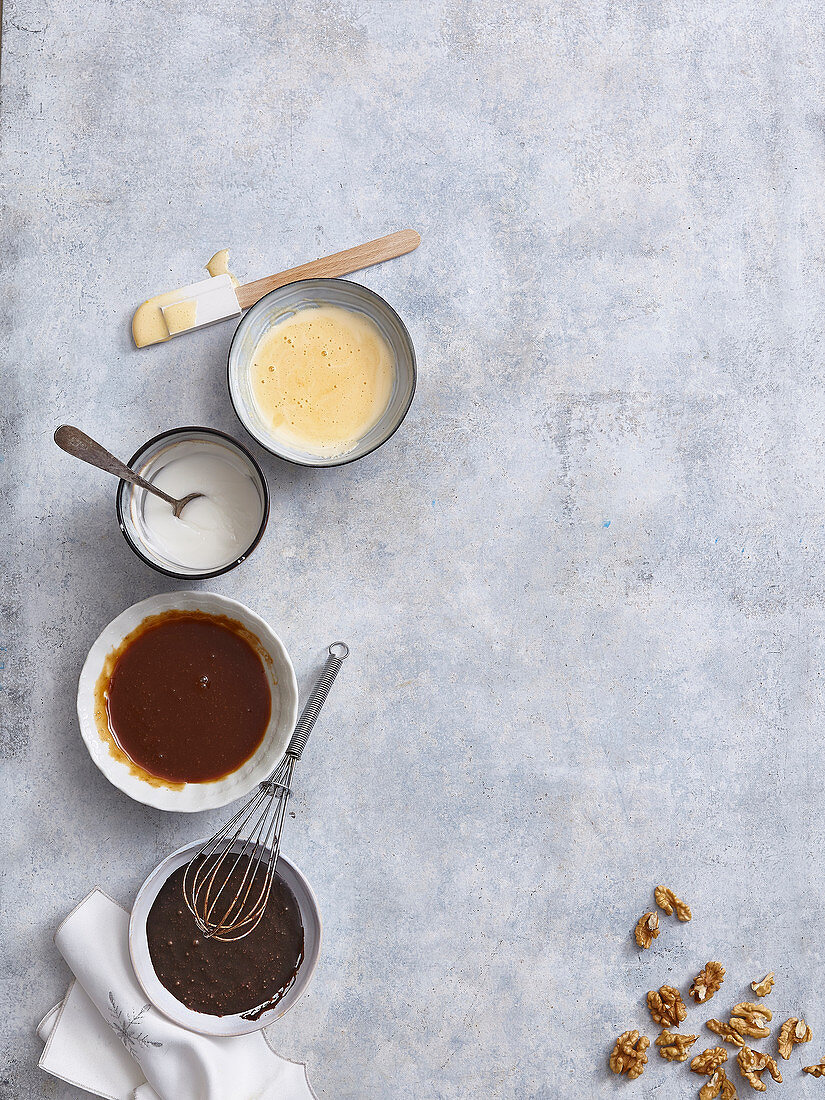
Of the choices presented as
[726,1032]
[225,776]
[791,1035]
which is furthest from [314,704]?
[791,1035]

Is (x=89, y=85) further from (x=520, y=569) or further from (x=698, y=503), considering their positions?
(x=698, y=503)

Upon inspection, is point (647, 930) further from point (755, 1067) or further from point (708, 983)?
point (755, 1067)

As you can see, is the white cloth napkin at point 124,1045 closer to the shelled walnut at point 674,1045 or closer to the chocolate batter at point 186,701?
the chocolate batter at point 186,701

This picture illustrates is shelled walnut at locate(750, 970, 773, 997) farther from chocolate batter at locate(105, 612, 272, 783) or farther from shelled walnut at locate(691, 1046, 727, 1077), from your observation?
chocolate batter at locate(105, 612, 272, 783)

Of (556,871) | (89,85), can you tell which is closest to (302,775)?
(556,871)

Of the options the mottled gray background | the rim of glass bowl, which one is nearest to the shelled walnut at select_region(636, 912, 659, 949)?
the mottled gray background

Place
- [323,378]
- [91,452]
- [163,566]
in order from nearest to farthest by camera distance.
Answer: [91,452]
[163,566]
[323,378]
